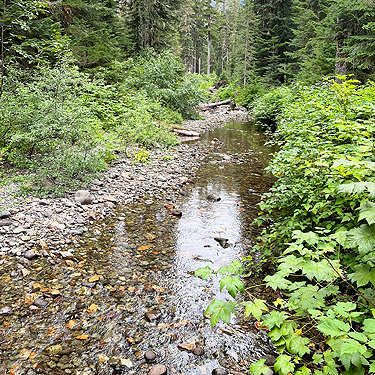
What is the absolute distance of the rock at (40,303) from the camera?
340 centimetres

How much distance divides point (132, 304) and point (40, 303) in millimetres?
1155

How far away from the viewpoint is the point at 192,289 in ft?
12.9

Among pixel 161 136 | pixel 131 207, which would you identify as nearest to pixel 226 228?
pixel 131 207

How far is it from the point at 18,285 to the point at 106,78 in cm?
1139

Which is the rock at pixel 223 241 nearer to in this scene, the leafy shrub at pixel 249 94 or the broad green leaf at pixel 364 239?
the broad green leaf at pixel 364 239

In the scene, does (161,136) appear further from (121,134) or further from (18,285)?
(18,285)

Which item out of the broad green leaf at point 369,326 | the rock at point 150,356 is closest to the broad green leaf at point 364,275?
the broad green leaf at point 369,326

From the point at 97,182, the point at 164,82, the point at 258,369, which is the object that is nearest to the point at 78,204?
the point at 97,182

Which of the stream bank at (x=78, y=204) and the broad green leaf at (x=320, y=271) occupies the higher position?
the broad green leaf at (x=320, y=271)

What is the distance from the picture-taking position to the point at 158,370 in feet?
8.82

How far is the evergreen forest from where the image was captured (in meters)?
2.13

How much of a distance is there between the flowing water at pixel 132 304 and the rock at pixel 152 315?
0.5 inches

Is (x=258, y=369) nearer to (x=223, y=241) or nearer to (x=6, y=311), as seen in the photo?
(x=6, y=311)

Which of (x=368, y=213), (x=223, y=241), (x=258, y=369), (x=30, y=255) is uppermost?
(x=368, y=213)
